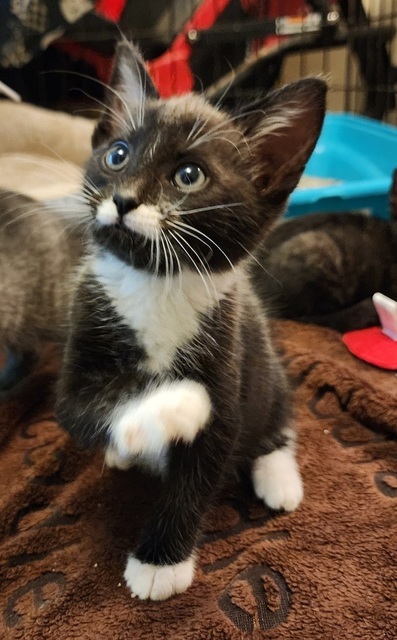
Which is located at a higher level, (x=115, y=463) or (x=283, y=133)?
(x=283, y=133)

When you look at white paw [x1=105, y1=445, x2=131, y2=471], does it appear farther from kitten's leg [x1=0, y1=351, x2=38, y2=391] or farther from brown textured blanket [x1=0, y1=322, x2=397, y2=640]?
kitten's leg [x1=0, y1=351, x2=38, y2=391]

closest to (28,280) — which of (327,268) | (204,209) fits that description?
(204,209)

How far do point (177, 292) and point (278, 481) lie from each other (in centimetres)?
43

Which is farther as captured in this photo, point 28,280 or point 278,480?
point 28,280

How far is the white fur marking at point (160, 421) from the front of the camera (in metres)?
0.79

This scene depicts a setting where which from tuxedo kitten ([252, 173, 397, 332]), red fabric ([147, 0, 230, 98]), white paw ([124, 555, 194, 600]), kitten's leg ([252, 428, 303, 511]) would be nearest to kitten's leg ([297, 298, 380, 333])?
tuxedo kitten ([252, 173, 397, 332])

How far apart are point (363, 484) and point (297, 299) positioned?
747 mm

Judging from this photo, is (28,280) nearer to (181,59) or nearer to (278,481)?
(278,481)

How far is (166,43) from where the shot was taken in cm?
248

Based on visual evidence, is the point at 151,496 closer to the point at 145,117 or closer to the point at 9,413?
the point at 9,413

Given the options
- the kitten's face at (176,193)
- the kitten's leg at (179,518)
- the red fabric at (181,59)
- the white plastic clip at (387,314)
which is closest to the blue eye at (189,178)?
the kitten's face at (176,193)

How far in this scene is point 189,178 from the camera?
2.80 feet

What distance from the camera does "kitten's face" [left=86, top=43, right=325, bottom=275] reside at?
816mm

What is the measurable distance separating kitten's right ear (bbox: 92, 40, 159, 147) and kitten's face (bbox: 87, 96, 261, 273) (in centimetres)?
9
